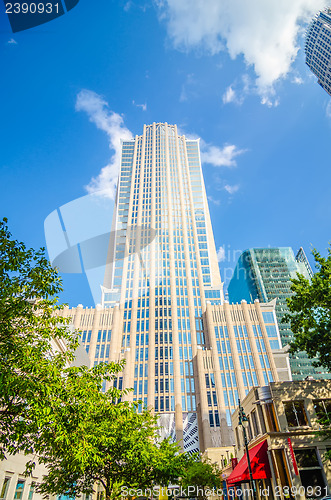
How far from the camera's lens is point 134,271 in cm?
10088

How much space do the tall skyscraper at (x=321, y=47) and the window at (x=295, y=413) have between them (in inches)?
6355

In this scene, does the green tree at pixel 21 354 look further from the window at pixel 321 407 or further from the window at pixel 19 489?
the window at pixel 321 407

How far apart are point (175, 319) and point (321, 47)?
146255 mm

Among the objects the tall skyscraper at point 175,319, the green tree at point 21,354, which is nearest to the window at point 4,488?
the green tree at point 21,354

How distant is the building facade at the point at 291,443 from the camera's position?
21.4m

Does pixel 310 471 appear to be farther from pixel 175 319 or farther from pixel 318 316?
pixel 175 319

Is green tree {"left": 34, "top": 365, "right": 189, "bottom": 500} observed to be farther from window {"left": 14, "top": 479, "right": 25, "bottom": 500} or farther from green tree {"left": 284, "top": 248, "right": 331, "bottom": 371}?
green tree {"left": 284, "top": 248, "right": 331, "bottom": 371}

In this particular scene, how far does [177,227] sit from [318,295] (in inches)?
3548

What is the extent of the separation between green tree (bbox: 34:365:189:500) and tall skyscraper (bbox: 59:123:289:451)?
42604mm

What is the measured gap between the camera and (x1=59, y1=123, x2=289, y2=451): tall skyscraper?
242ft

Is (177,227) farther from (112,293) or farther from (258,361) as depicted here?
(258,361)

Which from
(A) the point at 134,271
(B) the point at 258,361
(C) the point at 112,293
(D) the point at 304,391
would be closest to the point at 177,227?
(A) the point at 134,271

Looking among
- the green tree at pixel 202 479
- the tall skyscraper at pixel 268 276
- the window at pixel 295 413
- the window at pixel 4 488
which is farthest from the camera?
the tall skyscraper at pixel 268 276

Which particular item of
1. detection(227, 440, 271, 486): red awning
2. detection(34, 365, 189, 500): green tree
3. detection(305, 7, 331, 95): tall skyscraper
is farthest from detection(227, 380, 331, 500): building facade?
detection(305, 7, 331, 95): tall skyscraper
